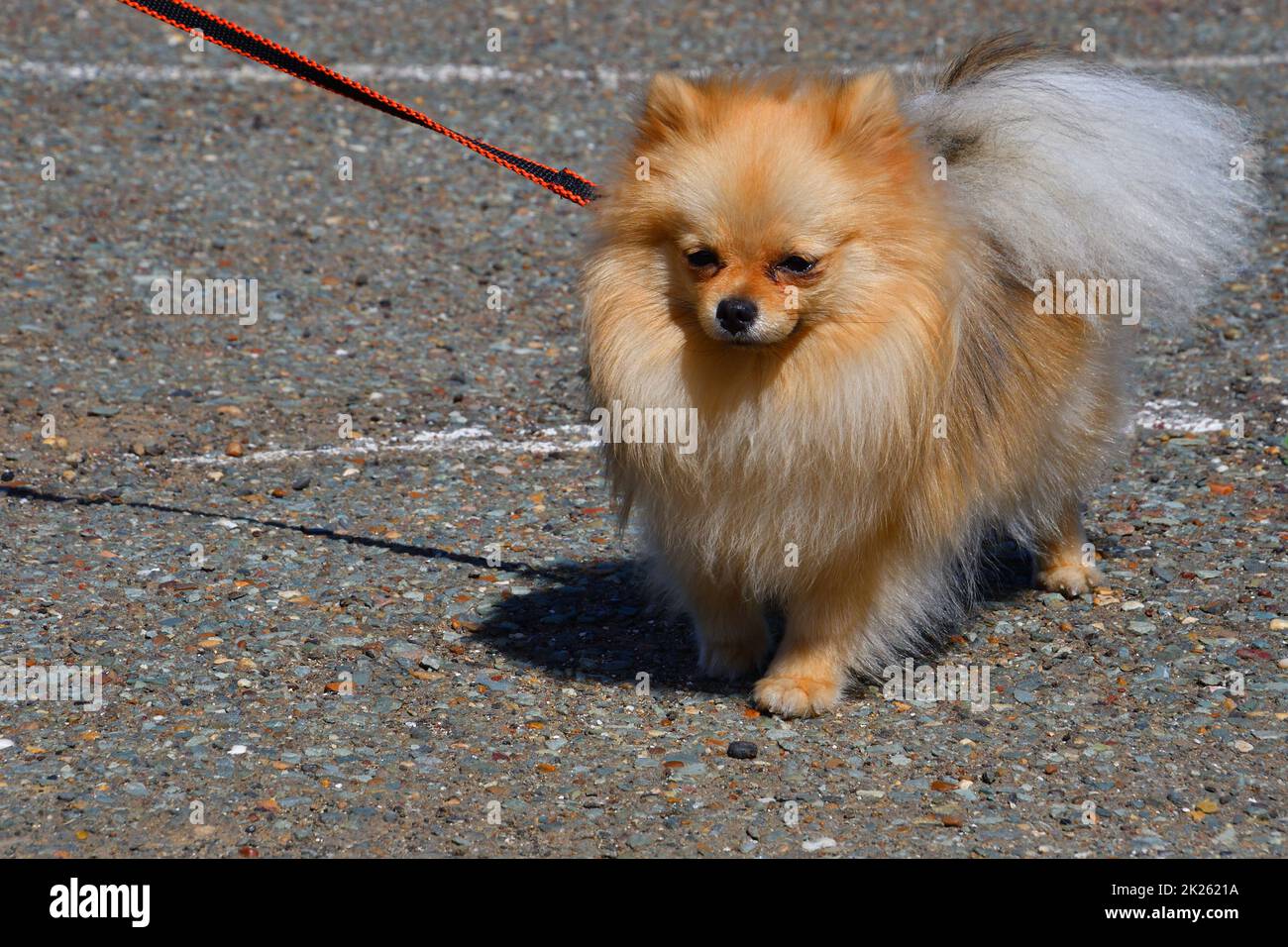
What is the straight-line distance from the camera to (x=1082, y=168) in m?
4.53

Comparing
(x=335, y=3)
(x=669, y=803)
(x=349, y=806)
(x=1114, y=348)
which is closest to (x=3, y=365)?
(x=349, y=806)

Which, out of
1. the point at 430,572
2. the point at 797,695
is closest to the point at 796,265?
the point at 797,695

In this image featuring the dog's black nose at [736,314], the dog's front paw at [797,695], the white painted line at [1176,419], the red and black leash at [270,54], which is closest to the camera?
the dog's black nose at [736,314]

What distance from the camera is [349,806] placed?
3998mm

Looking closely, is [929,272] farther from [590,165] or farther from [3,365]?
[590,165]

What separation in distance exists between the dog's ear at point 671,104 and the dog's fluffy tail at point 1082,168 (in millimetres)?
758

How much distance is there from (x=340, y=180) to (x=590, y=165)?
166cm

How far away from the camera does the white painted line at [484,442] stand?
662cm

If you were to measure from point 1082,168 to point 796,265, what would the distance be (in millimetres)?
1092

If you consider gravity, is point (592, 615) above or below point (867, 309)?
below

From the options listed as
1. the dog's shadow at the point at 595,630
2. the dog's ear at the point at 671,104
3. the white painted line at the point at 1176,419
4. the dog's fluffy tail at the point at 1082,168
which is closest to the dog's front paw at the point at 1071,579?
the dog's fluffy tail at the point at 1082,168

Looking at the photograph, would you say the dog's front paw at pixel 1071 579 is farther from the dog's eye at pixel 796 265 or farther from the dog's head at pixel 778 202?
the dog's eye at pixel 796 265

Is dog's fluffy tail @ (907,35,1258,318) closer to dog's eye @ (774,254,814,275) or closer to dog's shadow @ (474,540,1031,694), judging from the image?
dog's eye @ (774,254,814,275)

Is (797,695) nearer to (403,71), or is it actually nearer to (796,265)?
(796,265)
